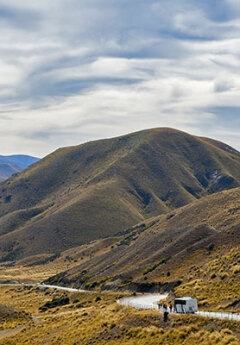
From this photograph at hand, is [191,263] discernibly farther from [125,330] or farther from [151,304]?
[125,330]

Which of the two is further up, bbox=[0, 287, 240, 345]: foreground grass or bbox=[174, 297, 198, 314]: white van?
bbox=[174, 297, 198, 314]: white van

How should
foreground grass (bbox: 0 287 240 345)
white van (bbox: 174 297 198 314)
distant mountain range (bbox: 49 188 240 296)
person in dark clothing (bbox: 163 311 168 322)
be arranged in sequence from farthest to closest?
distant mountain range (bbox: 49 188 240 296), white van (bbox: 174 297 198 314), person in dark clothing (bbox: 163 311 168 322), foreground grass (bbox: 0 287 240 345)

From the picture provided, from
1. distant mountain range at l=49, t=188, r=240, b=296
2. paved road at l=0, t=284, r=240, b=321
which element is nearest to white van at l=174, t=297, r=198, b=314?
paved road at l=0, t=284, r=240, b=321

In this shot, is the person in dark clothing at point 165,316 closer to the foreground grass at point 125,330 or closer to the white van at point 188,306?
the foreground grass at point 125,330

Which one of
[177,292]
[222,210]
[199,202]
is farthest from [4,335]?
[199,202]

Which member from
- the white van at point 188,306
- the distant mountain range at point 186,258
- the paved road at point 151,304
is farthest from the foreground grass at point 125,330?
the distant mountain range at point 186,258

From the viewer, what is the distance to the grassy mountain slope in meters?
45.6

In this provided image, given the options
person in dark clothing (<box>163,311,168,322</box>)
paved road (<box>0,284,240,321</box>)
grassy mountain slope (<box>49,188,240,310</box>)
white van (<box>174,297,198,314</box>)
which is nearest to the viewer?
paved road (<box>0,284,240,321</box>)

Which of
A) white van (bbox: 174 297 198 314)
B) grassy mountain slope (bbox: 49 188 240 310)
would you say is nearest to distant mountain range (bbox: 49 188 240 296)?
grassy mountain slope (bbox: 49 188 240 310)

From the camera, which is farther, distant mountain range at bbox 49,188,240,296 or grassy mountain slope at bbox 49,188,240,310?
distant mountain range at bbox 49,188,240,296

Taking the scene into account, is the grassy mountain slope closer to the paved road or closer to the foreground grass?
the paved road

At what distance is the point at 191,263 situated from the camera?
61.5 meters

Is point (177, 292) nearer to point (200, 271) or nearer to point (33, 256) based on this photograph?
point (200, 271)

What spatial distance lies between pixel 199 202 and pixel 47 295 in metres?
54.7
